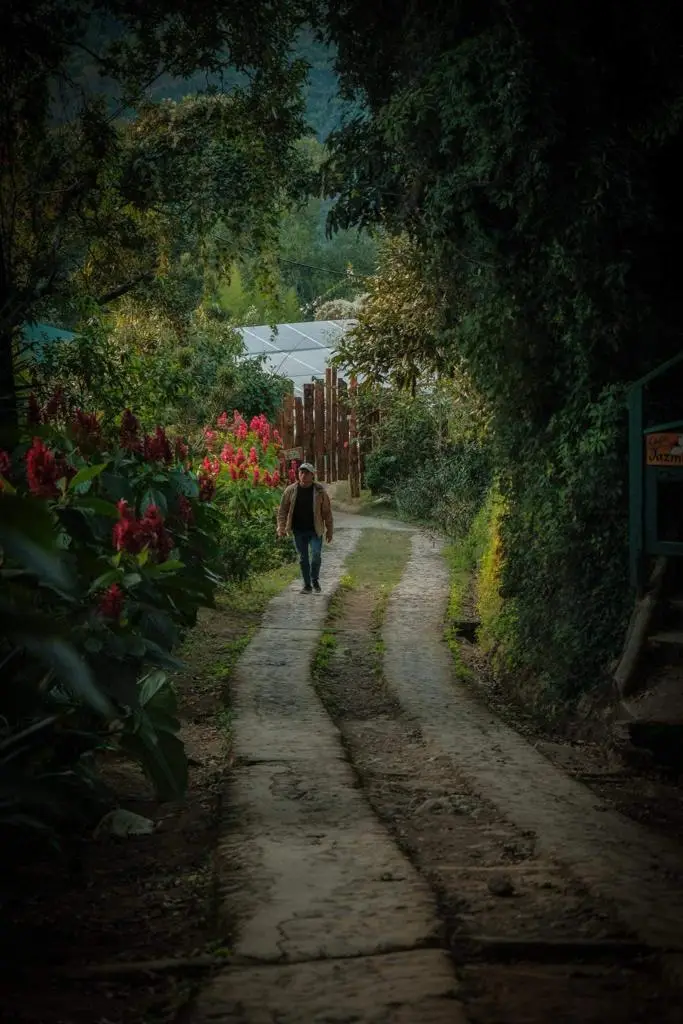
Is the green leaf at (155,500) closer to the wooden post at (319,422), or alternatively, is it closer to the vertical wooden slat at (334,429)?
the vertical wooden slat at (334,429)

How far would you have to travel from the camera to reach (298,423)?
25344 mm

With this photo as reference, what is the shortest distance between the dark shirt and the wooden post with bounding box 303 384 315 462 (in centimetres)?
1149

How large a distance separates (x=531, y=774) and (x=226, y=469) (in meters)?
8.30

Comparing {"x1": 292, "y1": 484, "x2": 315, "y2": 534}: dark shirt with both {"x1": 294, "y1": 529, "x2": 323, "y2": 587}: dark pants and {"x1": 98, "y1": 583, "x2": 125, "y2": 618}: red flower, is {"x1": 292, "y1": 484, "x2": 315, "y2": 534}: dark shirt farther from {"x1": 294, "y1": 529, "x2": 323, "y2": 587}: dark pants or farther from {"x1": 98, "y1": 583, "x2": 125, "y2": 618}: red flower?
{"x1": 98, "y1": 583, "x2": 125, "y2": 618}: red flower

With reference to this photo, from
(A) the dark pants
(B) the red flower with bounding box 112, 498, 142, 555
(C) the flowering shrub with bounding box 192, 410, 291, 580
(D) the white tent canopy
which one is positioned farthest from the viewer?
(D) the white tent canopy

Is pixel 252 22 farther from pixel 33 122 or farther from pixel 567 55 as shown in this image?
pixel 567 55

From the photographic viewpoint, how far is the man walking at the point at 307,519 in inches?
534

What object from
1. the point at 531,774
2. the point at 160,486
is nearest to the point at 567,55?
the point at 160,486

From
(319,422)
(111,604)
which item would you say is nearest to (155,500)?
(111,604)

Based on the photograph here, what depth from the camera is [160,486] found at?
8.07 meters

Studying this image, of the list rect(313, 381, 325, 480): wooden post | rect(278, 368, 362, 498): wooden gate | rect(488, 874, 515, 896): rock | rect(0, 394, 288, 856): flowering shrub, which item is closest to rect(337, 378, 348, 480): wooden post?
rect(278, 368, 362, 498): wooden gate

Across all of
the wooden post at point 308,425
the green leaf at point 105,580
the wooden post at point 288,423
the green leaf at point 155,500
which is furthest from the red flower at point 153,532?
the wooden post at point 308,425

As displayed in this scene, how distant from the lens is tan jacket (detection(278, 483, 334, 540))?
44.8 ft

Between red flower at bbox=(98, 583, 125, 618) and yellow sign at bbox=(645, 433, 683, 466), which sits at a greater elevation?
yellow sign at bbox=(645, 433, 683, 466)
